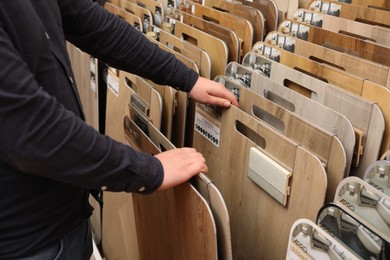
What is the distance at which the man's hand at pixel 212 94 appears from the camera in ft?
3.33

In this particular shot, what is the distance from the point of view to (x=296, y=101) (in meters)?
0.94

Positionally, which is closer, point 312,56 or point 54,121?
point 54,121

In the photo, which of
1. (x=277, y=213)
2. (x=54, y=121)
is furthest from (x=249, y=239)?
(x=54, y=121)

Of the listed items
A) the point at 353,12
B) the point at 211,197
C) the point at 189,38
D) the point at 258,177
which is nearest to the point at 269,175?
the point at 258,177

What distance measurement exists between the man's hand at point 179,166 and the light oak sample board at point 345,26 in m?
0.55

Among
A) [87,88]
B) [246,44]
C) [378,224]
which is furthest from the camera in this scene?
[87,88]

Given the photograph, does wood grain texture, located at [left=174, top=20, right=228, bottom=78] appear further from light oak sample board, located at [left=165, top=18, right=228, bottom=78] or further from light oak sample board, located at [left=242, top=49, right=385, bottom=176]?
Result: light oak sample board, located at [left=242, top=49, right=385, bottom=176]

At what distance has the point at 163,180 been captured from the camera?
788 mm

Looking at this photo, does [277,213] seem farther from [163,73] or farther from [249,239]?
[163,73]

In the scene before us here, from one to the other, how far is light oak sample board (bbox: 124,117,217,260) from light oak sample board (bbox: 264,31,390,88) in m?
0.42

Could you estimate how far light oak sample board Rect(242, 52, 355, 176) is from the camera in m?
0.83

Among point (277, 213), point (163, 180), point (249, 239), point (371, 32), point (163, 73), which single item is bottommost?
point (249, 239)

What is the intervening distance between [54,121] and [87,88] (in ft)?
4.16

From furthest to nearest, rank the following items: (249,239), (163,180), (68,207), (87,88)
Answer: (87,88) → (249,239) → (68,207) → (163,180)
